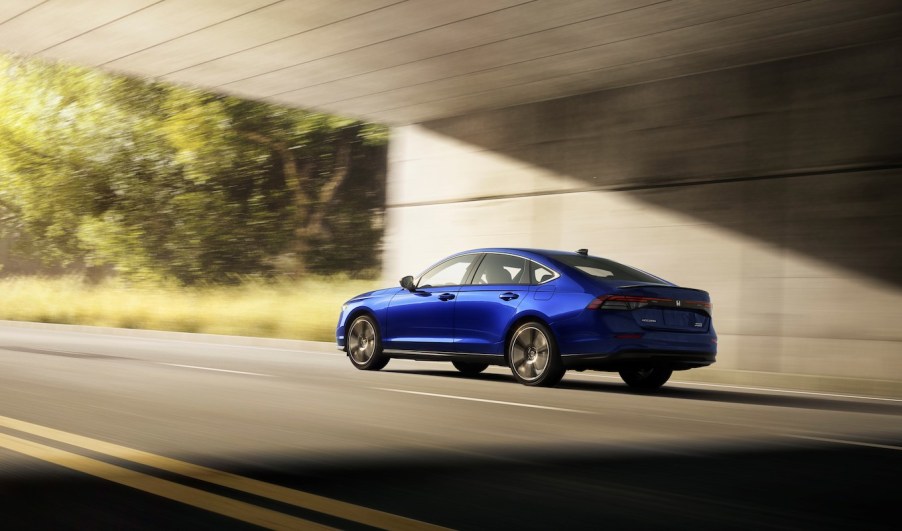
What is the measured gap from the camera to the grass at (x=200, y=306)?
2312 cm

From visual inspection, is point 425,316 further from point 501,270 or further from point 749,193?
point 749,193

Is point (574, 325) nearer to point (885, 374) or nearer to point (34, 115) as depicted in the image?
point (885, 374)

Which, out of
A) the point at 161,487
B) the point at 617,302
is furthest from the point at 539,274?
the point at 161,487

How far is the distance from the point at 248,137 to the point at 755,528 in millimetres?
30719

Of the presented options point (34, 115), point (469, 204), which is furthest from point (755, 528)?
point (34, 115)

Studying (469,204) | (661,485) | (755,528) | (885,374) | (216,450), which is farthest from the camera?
(469,204)

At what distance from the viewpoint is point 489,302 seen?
12.3 metres

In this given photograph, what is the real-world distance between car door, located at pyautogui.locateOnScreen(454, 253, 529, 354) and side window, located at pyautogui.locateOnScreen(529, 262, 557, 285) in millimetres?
70

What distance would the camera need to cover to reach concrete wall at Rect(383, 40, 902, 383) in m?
12.9

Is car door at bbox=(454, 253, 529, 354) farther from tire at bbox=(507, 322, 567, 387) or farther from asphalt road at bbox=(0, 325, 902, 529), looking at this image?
asphalt road at bbox=(0, 325, 902, 529)

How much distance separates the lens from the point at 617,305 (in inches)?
441

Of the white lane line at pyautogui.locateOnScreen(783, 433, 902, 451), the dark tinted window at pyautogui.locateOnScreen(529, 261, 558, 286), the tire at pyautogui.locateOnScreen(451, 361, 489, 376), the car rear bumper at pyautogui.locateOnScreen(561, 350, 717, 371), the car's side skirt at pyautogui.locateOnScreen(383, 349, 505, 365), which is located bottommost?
the tire at pyautogui.locateOnScreen(451, 361, 489, 376)

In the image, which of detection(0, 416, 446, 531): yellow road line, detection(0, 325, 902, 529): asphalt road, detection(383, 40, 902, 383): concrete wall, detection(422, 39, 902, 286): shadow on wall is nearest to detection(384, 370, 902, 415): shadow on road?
detection(0, 325, 902, 529): asphalt road

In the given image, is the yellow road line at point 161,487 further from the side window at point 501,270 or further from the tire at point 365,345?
the tire at point 365,345
